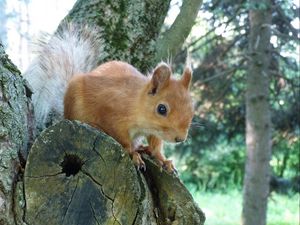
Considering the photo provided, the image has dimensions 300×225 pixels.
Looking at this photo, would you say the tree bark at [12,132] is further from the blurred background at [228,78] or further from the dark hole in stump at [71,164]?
the blurred background at [228,78]

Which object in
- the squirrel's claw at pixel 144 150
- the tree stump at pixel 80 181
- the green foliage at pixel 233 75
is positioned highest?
the green foliage at pixel 233 75

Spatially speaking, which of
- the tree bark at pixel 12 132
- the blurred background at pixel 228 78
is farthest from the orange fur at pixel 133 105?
the blurred background at pixel 228 78

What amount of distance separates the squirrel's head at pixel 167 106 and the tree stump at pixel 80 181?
1.03ft

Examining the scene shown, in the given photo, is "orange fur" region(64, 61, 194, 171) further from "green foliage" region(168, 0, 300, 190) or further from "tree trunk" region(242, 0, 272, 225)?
"tree trunk" region(242, 0, 272, 225)

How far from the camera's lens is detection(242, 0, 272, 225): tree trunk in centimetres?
543

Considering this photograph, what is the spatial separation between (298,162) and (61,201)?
31.5 feet

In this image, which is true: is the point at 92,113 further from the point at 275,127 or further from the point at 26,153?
the point at 275,127

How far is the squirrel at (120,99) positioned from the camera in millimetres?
1940

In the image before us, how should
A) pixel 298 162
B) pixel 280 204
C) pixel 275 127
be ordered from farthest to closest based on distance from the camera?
pixel 298 162 < pixel 280 204 < pixel 275 127

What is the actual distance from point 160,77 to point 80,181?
550 mm

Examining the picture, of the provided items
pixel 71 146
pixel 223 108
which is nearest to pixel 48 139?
pixel 71 146

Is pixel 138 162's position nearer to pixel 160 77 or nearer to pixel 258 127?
pixel 160 77

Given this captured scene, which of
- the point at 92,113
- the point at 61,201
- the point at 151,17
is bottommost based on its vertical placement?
the point at 61,201

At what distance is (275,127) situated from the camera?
280 inches
